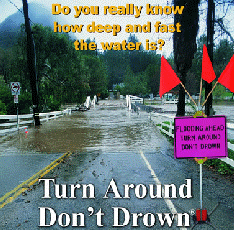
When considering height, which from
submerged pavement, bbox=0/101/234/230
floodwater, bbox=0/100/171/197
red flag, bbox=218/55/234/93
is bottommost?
floodwater, bbox=0/100/171/197

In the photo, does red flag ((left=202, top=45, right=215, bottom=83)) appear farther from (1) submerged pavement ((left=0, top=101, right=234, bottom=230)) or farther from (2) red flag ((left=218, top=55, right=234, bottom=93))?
(1) submerged pavement ((left=0, top=101, right=234, bottom=230))

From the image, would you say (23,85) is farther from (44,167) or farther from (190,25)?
(44,167)

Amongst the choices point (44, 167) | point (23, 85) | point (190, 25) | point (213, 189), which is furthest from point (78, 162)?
point (23, 85)

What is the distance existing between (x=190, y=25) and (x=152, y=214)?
12.1m

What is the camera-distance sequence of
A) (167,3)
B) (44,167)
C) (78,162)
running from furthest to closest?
(167,3) → (78,162) → (44,167)

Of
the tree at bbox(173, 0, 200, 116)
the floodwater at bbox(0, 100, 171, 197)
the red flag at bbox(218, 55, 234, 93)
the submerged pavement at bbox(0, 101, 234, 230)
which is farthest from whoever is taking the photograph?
the tree at bbox(173, 0, 200, 116)

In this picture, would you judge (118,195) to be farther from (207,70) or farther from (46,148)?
(46,148)

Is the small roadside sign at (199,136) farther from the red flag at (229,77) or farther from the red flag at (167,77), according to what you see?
the red flag at (167,77)

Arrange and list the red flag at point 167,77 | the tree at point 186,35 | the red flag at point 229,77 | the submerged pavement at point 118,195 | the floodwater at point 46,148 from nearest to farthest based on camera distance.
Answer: the submerged pavement at point 118,195
the red flag at point 229,77
the red flag at point 167,77
the floodwater at point 46,148
the tree at point 186,35

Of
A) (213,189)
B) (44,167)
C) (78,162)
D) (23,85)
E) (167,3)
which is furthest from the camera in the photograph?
(23,85)

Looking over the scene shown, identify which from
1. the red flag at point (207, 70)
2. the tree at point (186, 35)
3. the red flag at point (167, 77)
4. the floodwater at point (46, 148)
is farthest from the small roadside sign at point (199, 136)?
the tree at point (186, 35)

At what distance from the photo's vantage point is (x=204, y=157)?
16.9ft

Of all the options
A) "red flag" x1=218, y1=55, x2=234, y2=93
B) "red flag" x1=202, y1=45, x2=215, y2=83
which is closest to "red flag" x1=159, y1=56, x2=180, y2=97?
"red flag" x1=202, y1=45, x2=215, y2=83

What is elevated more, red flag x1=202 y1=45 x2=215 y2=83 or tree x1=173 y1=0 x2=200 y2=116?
tree x1=173 y1=0 x2=200 y2=116
